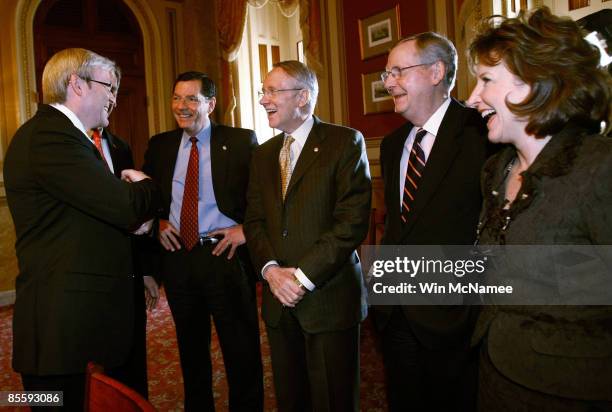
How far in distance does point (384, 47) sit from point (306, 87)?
2.46 m

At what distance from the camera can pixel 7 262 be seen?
5.18m

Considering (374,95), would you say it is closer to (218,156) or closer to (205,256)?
(218,156)

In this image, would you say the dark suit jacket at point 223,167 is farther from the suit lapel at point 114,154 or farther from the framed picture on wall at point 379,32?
the framed picture on wall at point 379,32

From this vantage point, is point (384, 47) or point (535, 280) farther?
point (384, 47)

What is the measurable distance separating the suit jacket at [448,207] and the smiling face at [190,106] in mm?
1272

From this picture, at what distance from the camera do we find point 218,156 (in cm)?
247

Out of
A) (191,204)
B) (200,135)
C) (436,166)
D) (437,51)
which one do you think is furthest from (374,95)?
(436,166)

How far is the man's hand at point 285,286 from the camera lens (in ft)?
5.90

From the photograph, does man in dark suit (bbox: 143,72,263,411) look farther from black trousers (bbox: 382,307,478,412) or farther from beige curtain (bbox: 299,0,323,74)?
beige curtain (bbox: 299,0,323,74)

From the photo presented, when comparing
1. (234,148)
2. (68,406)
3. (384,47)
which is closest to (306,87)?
(234,148)

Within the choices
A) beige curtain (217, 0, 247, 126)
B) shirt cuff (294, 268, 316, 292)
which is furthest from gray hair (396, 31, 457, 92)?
beige curtain (217, 0, 247, 126)

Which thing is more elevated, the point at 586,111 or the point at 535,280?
the point at 586,111

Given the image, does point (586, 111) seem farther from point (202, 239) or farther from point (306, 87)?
point (202, 239)

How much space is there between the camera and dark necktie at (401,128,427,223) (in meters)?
1.75
